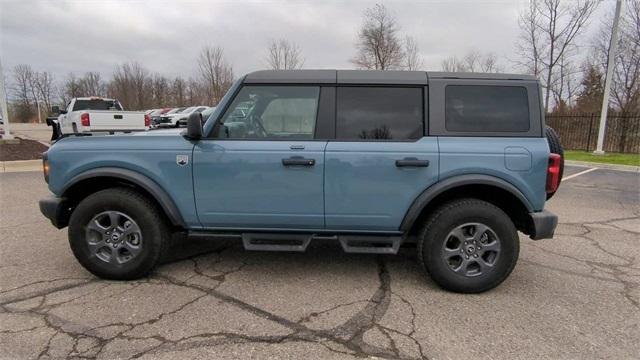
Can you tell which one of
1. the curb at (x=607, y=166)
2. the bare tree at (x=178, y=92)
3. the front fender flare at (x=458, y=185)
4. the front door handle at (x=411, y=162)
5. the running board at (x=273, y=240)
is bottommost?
the curb at (x=607, y=166)

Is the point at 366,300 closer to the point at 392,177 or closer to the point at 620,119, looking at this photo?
the point at 392,177

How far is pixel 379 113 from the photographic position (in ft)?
11.1

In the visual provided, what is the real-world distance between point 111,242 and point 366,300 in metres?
2.37

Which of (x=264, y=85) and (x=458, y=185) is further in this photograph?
(x=264, y=85)

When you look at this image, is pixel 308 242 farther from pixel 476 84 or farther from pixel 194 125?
pixel 476 84

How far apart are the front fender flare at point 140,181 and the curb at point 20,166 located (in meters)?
8.46

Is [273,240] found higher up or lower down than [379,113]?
lower down

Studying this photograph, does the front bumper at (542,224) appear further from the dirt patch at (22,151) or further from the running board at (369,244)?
the dirt patch at (22,151)

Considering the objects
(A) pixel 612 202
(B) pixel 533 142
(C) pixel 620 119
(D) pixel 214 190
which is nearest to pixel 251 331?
(D) pixel 214 190

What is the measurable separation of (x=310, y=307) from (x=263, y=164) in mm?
1266

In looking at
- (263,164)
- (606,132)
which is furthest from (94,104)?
(606,132)

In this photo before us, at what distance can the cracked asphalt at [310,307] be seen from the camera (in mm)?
2574

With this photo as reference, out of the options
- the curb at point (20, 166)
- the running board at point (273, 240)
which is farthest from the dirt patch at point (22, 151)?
the running board at point (273, 240)

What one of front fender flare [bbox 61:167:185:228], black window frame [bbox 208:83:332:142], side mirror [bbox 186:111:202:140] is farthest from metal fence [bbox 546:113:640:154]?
front fender flare [bbox 61:167:185:228]
